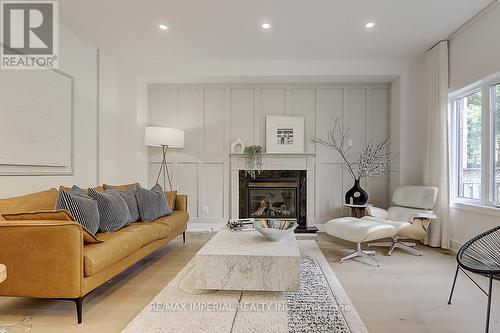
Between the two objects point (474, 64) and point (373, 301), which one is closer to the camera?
point (373, 301)

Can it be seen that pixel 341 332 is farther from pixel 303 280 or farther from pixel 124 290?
pixel 124 290

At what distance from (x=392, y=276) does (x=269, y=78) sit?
10.6 feet

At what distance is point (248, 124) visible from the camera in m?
5.13

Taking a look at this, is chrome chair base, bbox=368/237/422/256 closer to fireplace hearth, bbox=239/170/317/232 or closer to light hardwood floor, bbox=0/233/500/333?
light hardwood floor, bbox=0/233/500/333

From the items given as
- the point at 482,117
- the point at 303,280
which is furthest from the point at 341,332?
the point at 482,117

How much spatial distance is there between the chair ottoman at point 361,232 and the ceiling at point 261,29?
2.30 metres

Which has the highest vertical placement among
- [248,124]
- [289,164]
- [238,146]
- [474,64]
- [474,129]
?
[474,64]

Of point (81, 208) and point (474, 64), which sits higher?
point (474, 64)

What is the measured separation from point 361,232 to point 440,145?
1.78 meters

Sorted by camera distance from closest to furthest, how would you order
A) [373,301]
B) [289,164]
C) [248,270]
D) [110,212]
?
1. [248,270]
2. [373,301]
3. [110,212]
4. [289,164]

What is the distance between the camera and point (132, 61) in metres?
4.70

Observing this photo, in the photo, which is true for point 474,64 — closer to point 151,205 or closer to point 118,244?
point 151,205

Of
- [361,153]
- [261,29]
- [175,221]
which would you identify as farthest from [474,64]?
[175,221]

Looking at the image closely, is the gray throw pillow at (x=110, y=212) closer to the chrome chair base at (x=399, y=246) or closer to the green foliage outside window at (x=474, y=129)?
the chrome chair base at (x=399, y=246)
